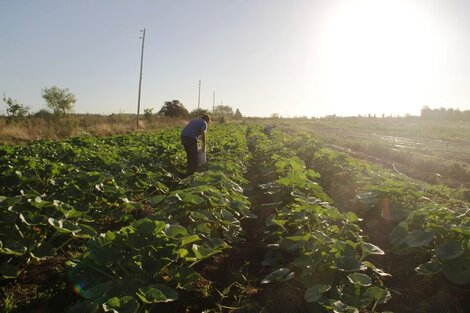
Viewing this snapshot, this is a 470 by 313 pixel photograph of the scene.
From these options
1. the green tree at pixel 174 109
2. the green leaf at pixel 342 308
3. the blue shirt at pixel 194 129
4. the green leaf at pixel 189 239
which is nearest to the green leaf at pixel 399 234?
the green leaf at pixel 342 308

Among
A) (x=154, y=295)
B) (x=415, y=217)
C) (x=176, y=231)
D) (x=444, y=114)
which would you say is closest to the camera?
(x=154, y=295)

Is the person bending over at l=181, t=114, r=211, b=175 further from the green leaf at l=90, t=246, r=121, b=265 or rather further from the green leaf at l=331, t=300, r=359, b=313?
the green leaf at l=331, t=300, r=359, b=313

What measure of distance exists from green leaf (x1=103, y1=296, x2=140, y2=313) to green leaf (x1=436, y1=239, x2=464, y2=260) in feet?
9.53

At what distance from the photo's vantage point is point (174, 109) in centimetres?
5325

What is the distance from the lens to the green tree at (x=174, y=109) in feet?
174

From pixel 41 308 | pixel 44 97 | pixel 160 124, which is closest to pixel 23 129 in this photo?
pixel 160 124

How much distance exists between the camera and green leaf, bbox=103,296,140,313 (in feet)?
7.86

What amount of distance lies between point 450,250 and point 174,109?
51280 millimetres

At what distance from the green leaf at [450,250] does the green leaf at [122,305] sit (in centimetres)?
290

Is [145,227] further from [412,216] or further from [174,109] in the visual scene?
[174,109]

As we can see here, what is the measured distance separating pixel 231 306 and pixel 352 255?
125 centimetres

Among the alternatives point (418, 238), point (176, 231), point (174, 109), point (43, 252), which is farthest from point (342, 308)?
point (174, 109)

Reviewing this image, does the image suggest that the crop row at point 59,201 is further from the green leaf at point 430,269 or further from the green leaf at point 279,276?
the green leaf at point 430,269

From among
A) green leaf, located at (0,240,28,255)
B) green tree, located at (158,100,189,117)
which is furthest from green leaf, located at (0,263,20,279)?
green tree, located at (158,100,189,117)
